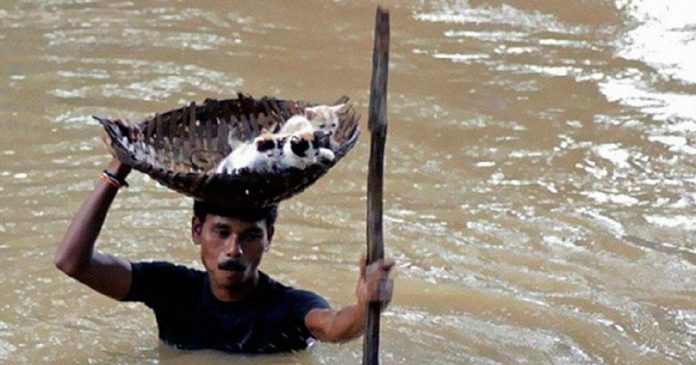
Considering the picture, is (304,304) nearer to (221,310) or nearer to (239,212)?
(221,310)

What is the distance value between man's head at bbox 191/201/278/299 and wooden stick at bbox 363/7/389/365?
759 millimetres

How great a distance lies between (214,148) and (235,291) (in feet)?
1.89

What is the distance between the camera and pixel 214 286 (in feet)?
15.1

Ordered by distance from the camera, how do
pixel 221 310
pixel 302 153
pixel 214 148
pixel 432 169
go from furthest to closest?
pixel 432 169
pixel 214 148
pixel 221 310
pixel 302 153

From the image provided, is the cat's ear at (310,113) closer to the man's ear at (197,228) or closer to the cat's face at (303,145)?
the cat's face at (303,145)

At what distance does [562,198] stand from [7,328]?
2530 millimetres

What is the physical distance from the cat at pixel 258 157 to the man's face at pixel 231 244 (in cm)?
17

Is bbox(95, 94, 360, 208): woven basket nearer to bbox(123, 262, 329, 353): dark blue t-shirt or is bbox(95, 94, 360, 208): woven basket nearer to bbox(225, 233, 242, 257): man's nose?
bbox(225, 233, 242, 257): man's nose

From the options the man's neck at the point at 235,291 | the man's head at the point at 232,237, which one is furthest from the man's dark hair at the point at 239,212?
the man's neck at the point at 235,291

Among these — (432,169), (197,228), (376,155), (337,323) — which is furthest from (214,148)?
(432,169)

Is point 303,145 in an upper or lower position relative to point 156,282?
upper

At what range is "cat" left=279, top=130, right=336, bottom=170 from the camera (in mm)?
4312

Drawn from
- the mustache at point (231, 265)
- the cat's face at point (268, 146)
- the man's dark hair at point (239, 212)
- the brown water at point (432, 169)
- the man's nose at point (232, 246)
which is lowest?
the brown water at point (432, 169)

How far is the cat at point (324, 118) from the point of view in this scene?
4695 mm
